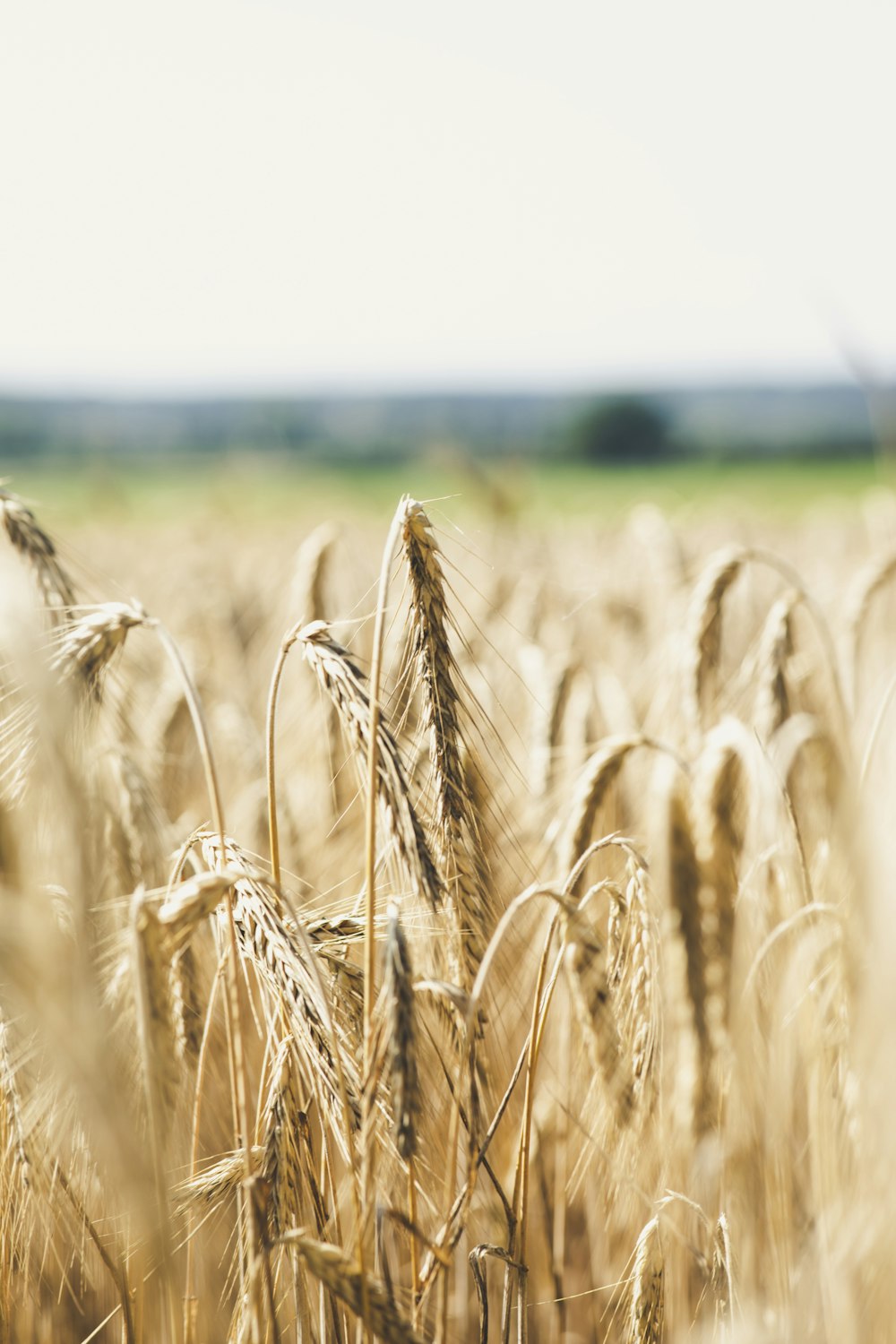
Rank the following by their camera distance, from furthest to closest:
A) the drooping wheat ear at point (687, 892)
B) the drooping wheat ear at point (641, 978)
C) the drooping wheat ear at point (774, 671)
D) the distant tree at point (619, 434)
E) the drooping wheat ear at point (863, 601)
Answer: the distant tree at point (619, 434), the drooping wheat ear at point (863, 601), the drooping wheat ear at point (774, 671), the drooping wheat ear at point (687, 892), the drooping wheat ear at point (641, 978)

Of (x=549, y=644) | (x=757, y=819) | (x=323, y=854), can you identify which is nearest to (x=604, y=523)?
(x=549, y=644)

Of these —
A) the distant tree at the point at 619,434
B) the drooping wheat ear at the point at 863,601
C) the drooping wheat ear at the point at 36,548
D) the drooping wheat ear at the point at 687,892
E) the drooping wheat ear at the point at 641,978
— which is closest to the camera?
the drooping wheat ear at the point at 641,978

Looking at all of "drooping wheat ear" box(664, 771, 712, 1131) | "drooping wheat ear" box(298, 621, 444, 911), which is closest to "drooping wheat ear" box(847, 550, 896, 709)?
"drooping wheat ear" box(664, 771, 712, 1131)

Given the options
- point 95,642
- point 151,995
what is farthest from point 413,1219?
point 95,642

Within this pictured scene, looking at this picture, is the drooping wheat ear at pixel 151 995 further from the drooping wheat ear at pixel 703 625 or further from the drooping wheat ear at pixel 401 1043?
the drooping wheat ear at pixel 703 625

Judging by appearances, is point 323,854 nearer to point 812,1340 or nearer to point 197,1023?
point 197,1023

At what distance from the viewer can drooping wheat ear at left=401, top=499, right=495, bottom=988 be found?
1.09 meters

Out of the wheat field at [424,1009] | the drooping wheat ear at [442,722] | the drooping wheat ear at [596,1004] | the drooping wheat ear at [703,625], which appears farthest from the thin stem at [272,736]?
the drooping wheat ear at [703,625]

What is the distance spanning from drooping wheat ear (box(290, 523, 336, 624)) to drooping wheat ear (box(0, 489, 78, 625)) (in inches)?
35.2

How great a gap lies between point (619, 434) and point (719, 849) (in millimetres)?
58282

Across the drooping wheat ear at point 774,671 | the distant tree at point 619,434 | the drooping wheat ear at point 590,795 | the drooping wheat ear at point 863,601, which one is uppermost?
the distant tree at point 619,434

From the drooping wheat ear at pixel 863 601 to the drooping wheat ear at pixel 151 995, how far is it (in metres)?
1.72

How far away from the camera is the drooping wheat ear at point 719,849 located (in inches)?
55.6

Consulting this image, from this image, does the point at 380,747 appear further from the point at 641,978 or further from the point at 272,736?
the point at 641,978
